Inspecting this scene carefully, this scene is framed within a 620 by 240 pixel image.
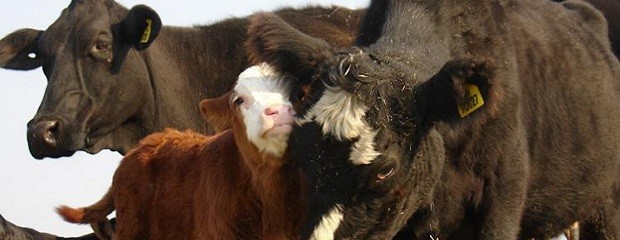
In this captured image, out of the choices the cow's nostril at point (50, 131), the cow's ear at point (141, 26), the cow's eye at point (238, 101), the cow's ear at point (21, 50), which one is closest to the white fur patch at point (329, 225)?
the cow's eye at point (238, 101)

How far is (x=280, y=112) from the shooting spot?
596 centimetres

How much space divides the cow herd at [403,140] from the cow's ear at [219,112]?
A: 0.01 meters

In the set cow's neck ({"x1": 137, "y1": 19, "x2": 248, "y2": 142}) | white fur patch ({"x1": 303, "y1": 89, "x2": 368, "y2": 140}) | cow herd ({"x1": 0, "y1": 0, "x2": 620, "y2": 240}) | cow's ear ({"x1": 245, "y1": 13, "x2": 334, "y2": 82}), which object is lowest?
cow's neck ({"x1": 137, "y1": 19, "x2": 248, "y2": 142})

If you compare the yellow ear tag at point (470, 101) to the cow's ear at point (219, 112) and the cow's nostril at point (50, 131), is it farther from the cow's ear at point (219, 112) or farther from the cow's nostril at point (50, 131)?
the cow's nostril at point (50, 131)

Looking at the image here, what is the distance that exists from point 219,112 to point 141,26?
3.72 metres

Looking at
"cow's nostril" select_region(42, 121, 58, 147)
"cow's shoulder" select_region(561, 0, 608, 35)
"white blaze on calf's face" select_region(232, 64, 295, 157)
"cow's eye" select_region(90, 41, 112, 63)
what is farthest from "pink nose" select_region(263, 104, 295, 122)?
"cow's eye" select_region(90, 41, 112, 63)

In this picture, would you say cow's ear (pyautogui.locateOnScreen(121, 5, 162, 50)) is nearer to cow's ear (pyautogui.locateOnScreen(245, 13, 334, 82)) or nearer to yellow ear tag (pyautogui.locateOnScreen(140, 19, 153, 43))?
yellow ear tag (pyautogui.locateOnScreen(140, 19, 153, 43))

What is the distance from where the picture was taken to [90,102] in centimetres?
998

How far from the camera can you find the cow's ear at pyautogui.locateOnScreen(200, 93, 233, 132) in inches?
265

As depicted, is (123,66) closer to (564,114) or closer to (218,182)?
(218,182)

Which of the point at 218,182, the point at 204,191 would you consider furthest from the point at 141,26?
the point at 218,182

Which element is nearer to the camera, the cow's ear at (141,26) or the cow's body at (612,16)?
the cow's ear at (141,26)

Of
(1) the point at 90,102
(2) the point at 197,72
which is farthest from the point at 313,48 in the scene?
(2) the point at 197,72

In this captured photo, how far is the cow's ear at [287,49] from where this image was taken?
5.95m
